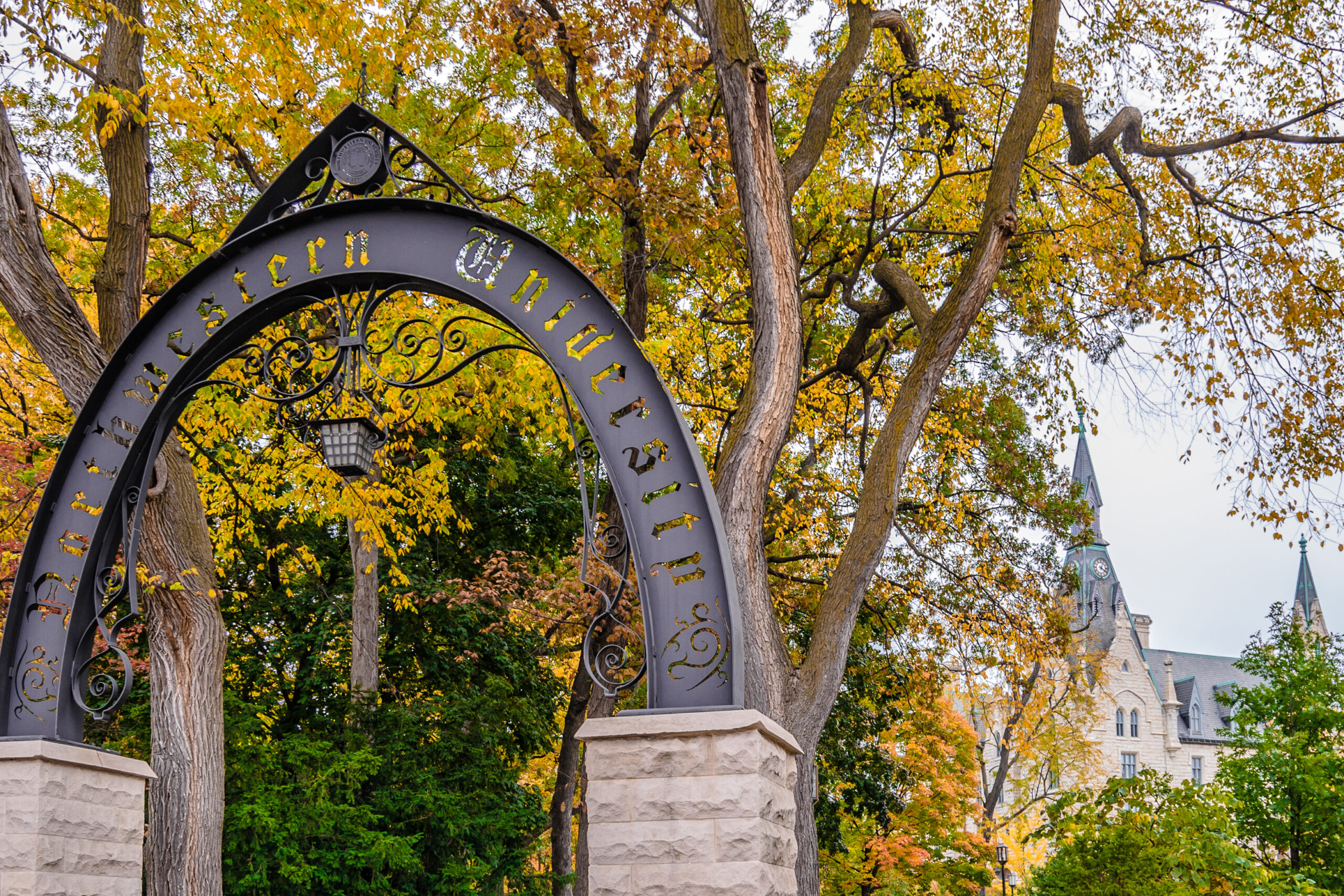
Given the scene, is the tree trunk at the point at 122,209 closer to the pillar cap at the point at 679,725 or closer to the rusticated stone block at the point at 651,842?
the pillar cap at the point at 679,725

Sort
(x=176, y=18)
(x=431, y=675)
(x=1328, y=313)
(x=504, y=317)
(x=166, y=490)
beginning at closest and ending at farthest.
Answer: (x=504, y=317)
(x=166, y=490)
(x=176, y=18)
(x=1328, y=313)
(x=431, y=675)

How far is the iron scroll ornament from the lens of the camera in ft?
14.3

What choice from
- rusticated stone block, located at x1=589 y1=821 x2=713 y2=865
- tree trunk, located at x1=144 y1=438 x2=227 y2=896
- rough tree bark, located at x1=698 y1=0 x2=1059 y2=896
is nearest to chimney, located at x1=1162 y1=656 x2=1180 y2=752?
rough tree bark, located at x1=698 y1=0 x2=1059 y2=896

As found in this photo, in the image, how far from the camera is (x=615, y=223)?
1089 cm

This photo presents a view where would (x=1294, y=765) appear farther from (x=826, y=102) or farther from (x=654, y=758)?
(x=654, y=758)

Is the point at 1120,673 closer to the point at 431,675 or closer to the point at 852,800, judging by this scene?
the point at 852,800

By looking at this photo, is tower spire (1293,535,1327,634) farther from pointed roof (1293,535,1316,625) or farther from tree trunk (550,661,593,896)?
tree trunk (550,661,593,896)

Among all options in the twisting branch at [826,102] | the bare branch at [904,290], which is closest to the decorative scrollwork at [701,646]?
the bare branch at [904,290]

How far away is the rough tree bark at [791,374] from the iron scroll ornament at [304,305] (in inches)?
78.9

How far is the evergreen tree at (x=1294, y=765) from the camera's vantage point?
1213cm

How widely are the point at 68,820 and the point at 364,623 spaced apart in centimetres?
619

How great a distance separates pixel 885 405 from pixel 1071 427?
2.01 m

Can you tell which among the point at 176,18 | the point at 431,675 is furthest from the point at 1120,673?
the point at 176,18

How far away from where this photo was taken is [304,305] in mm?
5453
